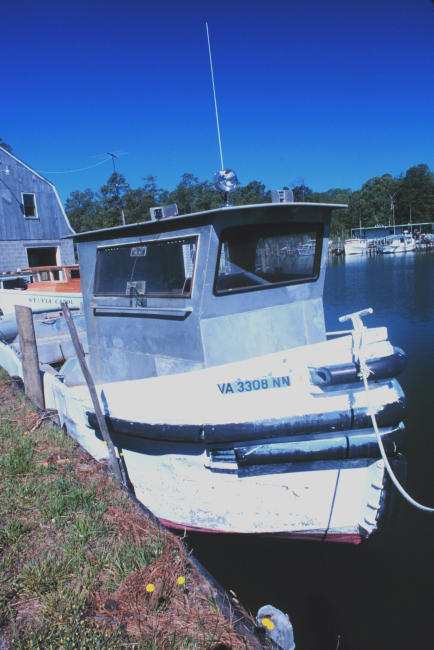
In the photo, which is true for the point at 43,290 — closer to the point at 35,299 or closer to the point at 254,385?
the point at 35,299

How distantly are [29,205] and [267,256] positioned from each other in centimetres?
2182

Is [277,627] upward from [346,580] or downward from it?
upward

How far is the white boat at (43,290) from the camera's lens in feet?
47.7

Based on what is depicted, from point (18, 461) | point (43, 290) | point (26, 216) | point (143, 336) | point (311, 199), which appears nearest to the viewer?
point (18, 461)

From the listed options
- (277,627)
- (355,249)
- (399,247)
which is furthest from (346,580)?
(355,249)

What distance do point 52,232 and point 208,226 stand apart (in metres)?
22.3

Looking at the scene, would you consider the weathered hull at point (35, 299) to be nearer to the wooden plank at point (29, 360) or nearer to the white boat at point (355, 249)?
the wooden plank at point (29, 360)

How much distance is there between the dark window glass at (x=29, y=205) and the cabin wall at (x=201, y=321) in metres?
20.0

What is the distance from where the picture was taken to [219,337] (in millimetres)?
4324

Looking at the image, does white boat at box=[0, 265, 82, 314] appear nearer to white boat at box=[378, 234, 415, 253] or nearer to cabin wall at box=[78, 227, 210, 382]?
cabin wall at box=[78, 227, 210, 382]

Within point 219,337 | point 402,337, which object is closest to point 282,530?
point 219,337

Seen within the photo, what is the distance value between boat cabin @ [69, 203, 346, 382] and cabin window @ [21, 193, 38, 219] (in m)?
19.9

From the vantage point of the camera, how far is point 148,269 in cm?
466

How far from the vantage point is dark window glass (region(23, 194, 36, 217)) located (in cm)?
2267
